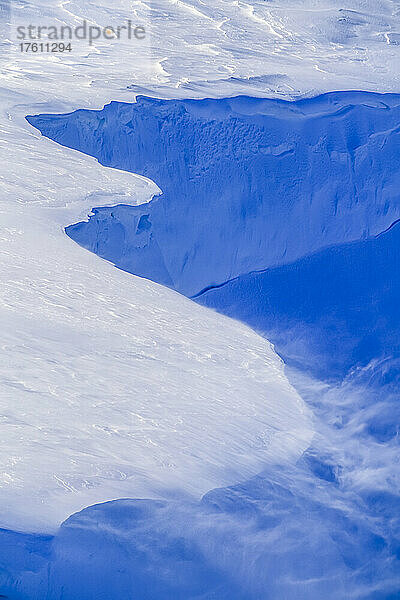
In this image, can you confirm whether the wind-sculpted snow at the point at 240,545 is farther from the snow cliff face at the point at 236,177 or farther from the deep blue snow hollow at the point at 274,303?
the snow cliff face at the point at 236,177

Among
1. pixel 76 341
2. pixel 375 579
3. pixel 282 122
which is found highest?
pixel 282 122

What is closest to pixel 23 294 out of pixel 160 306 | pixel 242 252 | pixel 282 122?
pixel 160 306

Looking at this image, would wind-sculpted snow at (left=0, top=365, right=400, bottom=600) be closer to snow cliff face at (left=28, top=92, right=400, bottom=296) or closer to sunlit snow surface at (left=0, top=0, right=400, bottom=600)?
sunlit snow surface at (left=0, top=0, right=400, bottom=600)

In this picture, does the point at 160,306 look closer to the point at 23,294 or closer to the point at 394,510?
the point at 23,294

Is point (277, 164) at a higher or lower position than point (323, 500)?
higher

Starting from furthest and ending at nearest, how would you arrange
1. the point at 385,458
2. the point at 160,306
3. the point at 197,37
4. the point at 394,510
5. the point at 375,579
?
the point at 197,37, the point at 160,306, the point at 385,458, the point at 394,510, the point at 375,579

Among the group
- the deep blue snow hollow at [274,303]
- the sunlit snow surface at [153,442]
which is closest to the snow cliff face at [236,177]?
the deep blue snow hollow at [274,303]
